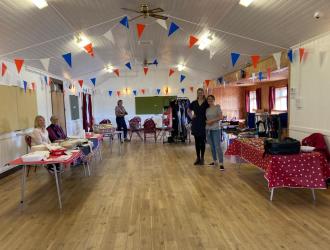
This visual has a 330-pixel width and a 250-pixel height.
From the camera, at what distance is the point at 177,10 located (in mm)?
4891

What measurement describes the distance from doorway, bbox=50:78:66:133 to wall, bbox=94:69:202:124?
4.21 meters

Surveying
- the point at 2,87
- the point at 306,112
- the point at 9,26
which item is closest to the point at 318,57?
the point at 306,112

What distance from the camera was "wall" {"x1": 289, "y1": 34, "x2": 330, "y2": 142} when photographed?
4.23 meters

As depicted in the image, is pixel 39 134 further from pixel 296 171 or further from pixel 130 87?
pixel 130 87

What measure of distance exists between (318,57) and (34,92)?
19.2 feet

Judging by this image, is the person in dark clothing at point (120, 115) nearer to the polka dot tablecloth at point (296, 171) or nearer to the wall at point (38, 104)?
the wall at point (38, 104)

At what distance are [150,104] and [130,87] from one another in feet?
3.98

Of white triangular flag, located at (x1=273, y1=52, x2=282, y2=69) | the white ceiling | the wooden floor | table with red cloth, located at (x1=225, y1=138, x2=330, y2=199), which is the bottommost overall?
the wooden floor

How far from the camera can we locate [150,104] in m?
13.1

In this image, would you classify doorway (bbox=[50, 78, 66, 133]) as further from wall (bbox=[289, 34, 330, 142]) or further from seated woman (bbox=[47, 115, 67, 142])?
wall (bbox=[289, 34, 330, 142])

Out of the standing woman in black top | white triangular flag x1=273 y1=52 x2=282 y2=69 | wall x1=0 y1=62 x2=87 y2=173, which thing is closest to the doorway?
wall x1=0 y1=62 x2=87 y2=173

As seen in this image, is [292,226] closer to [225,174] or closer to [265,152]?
[265,152]

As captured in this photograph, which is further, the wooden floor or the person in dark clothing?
the person in dark clothing

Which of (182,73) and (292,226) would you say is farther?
(182,73)
